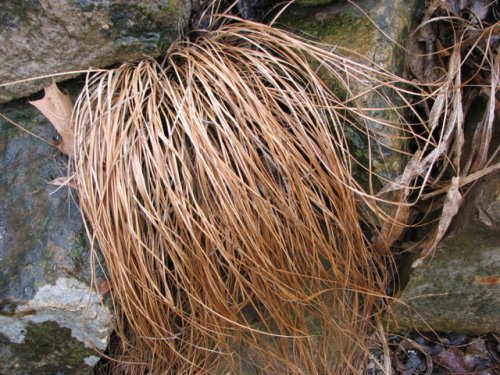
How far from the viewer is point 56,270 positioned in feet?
4.10

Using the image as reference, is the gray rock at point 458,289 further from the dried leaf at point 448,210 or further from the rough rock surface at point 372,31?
the rough rock surface at point 372,31

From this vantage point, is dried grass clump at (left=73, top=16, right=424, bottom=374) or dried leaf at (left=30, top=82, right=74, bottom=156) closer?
dried grass clump at (left=73, top=16, right=424, bottom=374)

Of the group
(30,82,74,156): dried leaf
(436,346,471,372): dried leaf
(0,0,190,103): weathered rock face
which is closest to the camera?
(0,0,190,103): weathered rock face

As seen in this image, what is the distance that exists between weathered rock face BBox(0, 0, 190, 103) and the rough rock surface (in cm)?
36

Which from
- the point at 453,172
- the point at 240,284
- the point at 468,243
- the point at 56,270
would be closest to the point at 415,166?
the point at 453,172

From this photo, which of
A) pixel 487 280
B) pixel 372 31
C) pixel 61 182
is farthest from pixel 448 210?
pixel 61 182

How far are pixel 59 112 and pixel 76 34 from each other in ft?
0.68

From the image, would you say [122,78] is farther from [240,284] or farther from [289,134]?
[240,284]

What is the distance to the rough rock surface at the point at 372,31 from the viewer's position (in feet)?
4.09

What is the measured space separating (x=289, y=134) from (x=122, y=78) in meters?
0.46

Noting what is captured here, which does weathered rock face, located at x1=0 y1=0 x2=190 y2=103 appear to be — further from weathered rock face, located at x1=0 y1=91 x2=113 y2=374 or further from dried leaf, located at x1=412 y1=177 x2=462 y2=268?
dried leaf, located at x1=412 y1=177 x2=462 y2=268

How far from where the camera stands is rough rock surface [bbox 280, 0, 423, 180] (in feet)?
4.09

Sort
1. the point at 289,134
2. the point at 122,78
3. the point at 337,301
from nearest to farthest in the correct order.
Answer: the point at 289,134 → the point at 122,78 → the point at 337,301

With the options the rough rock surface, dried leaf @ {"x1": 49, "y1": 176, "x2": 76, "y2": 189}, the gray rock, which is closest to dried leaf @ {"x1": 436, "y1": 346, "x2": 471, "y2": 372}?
the gray rock
